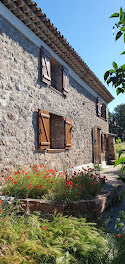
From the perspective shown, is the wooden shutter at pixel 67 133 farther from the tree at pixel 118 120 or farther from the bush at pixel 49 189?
the tree at pixel 118 120

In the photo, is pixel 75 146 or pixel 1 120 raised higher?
pixel 1 120

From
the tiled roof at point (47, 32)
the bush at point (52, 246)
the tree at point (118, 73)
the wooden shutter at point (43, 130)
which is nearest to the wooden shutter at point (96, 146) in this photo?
the tiled roof at point (47, 32)

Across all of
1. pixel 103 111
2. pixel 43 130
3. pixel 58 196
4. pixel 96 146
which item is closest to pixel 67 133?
pixel 43 130

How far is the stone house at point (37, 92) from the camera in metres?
4.83

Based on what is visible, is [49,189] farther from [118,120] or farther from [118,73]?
[118,120]

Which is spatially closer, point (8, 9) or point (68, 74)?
point (8, 9)

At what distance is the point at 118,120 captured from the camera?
36.0 m

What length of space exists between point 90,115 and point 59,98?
3.51 metres

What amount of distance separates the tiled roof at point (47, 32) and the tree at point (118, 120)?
26.9 m

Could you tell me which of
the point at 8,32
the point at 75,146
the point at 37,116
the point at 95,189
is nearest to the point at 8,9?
the point at 8,32

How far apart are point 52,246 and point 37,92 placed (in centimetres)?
461

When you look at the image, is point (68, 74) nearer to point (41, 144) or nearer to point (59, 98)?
point (59, 98)

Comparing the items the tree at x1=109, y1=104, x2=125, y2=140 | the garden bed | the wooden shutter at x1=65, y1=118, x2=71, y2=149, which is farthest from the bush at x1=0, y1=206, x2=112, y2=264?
the tree at x1=109, y1=104, x2=125, y2=140

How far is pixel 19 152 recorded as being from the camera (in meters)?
5.04
